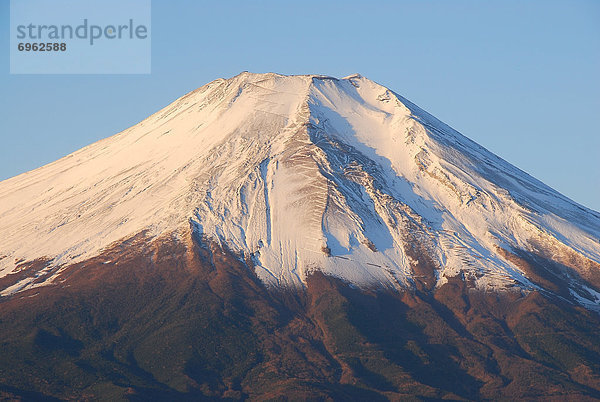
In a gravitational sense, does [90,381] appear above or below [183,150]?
below

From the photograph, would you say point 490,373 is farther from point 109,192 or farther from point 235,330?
point 109,192

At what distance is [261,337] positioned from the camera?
14538 cm

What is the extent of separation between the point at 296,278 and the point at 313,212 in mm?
16348

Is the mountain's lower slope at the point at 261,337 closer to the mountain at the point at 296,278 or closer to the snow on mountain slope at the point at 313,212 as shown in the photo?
the mountain at the point at 296,278

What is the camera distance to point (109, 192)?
612ft

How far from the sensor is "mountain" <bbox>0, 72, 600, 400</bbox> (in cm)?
13738

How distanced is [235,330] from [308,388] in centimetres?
1987

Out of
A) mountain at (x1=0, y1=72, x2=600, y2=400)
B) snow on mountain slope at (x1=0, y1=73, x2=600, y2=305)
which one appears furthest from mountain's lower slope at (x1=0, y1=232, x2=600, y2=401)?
snow on mountain slope at (x1=0, y1=73, x2=600, y2=305)

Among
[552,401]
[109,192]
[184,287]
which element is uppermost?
[109,192]

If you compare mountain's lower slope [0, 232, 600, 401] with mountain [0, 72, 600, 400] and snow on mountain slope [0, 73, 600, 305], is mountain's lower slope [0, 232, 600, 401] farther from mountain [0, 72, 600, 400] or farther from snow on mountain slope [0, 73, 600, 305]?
snow on mountain slope [0, 73, 600, 305]

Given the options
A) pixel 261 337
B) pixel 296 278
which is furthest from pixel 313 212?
pixel 261 337

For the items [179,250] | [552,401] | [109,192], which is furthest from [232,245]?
[552,401]

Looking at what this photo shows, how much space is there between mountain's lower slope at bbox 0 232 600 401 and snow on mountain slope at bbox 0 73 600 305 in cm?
507

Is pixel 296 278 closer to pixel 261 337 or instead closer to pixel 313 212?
pixel 313 212
